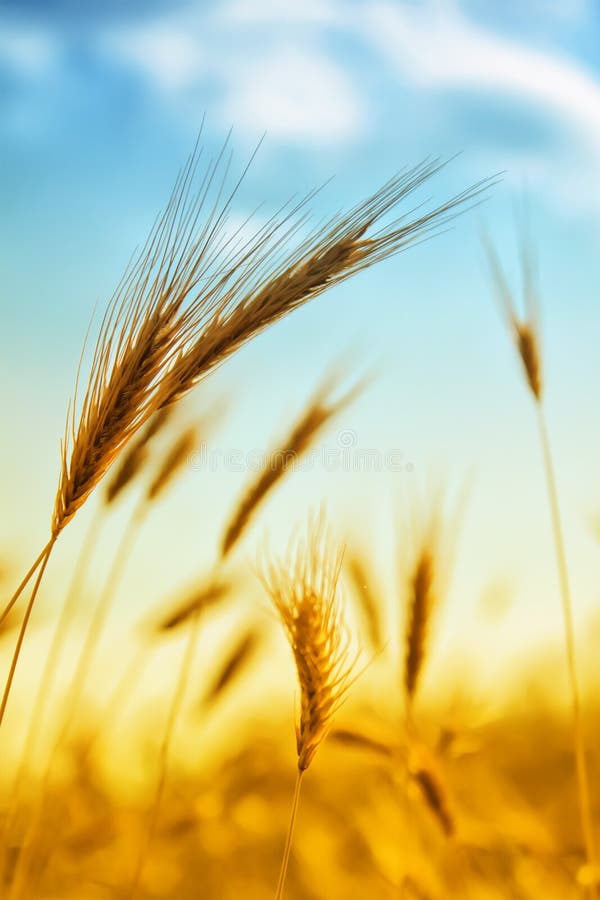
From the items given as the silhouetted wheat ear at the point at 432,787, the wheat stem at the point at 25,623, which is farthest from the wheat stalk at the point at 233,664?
the wheat stem at the point at 25,623

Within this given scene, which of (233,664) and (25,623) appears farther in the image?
(233,664)

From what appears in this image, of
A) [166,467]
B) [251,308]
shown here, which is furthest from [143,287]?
[166,467]

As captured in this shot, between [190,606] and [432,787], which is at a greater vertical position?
[190,606]

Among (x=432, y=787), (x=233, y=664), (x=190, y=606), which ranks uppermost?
(x=190, y=606)

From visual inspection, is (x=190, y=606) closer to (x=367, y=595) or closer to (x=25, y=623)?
(x=367, y=595)

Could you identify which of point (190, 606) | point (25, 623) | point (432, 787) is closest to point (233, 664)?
point (190, 606)

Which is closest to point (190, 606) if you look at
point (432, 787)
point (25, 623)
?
point (432, 787)

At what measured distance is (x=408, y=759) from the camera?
1306 millimetres

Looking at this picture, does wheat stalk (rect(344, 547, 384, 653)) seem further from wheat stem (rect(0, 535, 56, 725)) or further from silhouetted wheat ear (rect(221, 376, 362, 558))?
wheat stem (rect(0, 535, 56, 725))

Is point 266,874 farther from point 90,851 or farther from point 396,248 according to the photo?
point 396,248

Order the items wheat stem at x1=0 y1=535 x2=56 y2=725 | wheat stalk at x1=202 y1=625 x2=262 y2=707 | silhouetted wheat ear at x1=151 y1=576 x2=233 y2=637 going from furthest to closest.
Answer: wheat stalk at x1=202 y1=625 x2=262 y2=707 < silhouetted wheat ear at x1=151 y1=576 x2=233 y2=637 < wheat stem at x1=0 y1=535 x2=56 y2=725

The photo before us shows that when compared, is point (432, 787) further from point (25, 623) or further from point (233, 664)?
point (25, 623)

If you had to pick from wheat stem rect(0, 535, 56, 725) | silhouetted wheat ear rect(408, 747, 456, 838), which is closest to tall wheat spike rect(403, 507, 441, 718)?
silhouetted wheat ear rect(408, 747, 456, 838)

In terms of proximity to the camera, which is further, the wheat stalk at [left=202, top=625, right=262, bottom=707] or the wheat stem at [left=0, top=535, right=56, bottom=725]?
the wheat stalk at [left=202, top=625, right=262, bottom=707]
